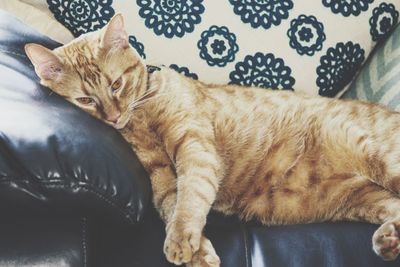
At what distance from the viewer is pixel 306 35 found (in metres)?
1.81

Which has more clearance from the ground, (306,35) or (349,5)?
(349,5)

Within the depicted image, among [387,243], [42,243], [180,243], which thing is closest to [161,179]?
[180,243]

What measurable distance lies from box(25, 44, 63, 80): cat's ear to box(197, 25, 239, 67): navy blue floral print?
1.77ft

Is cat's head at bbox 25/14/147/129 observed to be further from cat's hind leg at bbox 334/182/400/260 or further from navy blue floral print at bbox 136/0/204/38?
cat's hind leg at bbox 334/182/400/260

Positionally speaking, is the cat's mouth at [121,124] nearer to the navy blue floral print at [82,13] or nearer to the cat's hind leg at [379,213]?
the navy blue floral print at [82,13]

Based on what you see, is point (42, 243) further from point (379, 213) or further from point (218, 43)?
point (218, 43)

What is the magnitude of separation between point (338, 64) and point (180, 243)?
3.19 feet

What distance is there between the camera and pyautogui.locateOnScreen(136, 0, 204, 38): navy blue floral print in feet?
5.90

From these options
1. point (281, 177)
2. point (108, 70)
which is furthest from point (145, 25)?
point (281, 177)

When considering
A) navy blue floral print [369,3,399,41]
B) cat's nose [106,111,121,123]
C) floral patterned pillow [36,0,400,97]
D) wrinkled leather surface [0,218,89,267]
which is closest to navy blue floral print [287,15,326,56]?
floral patterned pillow [36,0,400,97]

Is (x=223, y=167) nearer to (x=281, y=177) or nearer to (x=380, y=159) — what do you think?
(x=281, y=177)

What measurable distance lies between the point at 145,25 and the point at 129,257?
939 mm

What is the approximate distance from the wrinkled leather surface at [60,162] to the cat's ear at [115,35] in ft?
1.07

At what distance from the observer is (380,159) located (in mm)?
1451
